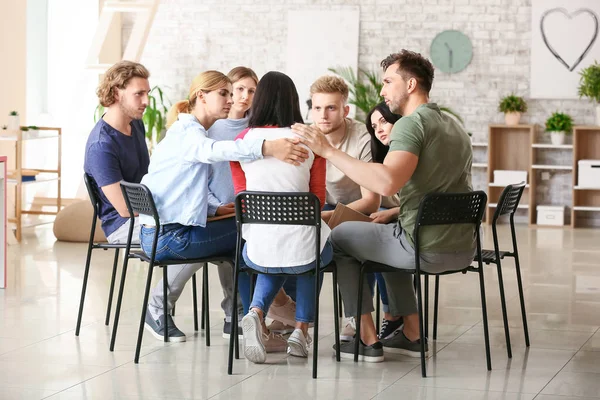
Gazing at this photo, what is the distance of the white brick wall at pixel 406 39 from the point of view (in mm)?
10375

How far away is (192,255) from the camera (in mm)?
4145

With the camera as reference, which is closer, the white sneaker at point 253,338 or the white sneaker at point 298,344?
the white sneaker at point 253,338

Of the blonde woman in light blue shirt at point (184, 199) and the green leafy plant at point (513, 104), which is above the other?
the green leafy plant at point (513, 104)

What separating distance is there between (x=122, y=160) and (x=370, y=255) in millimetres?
1344

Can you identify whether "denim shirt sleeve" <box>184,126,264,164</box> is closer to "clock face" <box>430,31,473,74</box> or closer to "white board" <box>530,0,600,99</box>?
"clock face" <box>430,31,473,74</box>

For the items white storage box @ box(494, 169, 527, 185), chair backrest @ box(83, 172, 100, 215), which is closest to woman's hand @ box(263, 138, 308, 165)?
chair backrest @ box(83, 172, 100, 215)

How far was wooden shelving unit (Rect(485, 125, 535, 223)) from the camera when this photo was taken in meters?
10.4

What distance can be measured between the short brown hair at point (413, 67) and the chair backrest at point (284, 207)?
71cm

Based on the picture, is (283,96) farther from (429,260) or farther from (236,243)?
(429,260)

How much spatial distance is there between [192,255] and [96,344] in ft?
2.36

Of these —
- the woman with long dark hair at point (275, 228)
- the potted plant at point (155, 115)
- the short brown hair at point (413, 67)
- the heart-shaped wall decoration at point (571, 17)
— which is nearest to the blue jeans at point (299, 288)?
the woman with long dark hair at point (275, 228)

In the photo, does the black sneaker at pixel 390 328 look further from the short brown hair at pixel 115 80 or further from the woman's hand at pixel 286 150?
the short brown hair at pixel 115 80

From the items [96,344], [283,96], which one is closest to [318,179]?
[283,96]

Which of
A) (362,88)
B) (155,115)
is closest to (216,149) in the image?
(362,88)
